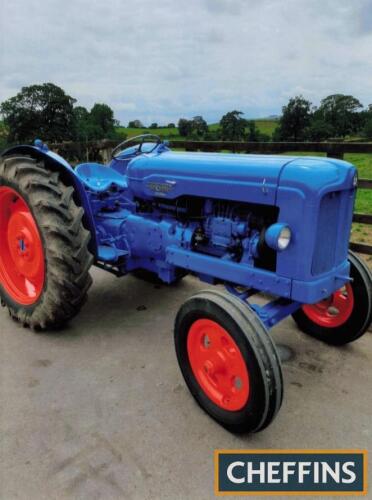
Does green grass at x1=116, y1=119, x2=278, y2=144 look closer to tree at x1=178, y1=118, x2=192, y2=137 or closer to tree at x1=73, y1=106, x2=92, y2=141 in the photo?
tree at x1=178, y1=118, x2=192, y2=137

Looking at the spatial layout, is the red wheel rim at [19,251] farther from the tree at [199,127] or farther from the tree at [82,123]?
the tree at [82,123]

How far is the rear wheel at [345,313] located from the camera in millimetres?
2811

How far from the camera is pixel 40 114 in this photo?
71.9ft

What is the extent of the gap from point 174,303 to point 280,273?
5.22 feet

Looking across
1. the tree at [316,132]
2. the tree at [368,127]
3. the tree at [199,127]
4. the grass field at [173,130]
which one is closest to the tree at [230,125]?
the tree at [199,127]

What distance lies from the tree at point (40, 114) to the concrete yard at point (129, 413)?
1931cm

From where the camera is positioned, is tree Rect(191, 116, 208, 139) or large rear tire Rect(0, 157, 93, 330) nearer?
large rear tire Rect(0, 157, 93, 330)

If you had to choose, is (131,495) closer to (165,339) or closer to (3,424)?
(3,424)

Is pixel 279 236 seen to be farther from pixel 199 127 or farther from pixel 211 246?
pixel 199 127

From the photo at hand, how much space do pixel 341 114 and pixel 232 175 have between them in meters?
25.9

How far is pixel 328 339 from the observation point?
3.05 m

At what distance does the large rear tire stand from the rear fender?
82 millimetres

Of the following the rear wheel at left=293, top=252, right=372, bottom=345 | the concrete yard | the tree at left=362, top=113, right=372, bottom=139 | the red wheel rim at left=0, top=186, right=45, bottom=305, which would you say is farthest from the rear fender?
the tree at left=362, top=113, right=372, bottom=139

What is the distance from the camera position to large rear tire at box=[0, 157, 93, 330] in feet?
9.54
